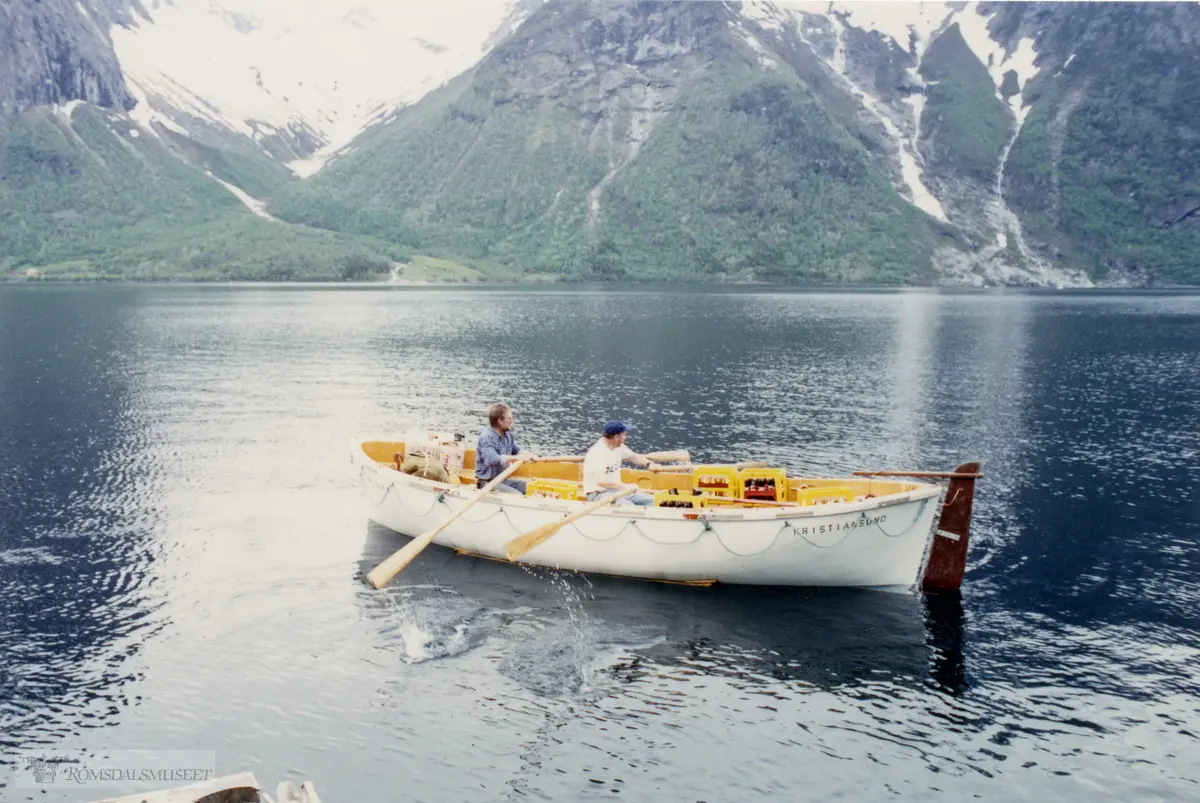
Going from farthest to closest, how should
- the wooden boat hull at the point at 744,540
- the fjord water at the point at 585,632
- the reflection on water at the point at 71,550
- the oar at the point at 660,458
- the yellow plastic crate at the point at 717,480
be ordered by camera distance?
1. the oar at the point at 660,458
2. the yellow plastic crate at the point at 717,480
3. the wooden boat hull at the point at 744,540
4. the reflection on water at the point at 71,550
5. the fjord water at the point at 585,632

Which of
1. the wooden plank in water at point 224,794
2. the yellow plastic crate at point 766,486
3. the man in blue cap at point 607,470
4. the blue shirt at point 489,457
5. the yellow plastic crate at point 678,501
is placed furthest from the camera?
the blue shirt at point 489,457

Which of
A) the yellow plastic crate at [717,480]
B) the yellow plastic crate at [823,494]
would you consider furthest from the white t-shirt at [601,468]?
the yellow plastic crate at [823,494]

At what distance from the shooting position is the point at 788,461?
135 feet

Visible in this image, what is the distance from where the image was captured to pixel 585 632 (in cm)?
2275

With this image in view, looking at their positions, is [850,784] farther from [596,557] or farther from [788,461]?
[788,461]

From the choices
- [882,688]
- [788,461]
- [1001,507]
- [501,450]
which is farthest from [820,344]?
[882,688]

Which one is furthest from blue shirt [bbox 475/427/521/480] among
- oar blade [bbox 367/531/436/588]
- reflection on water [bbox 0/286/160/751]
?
reflection on water [bbox 0/286/160/751]

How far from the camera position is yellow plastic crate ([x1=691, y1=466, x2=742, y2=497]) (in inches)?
1057

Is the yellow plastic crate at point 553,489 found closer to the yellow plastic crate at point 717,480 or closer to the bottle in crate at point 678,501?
the bottle in crate at point 678,501

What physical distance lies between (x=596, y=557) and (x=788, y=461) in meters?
17.3

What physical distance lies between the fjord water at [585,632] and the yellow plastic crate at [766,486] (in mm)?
2843

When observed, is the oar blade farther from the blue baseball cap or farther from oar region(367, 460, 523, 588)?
the blue baseball cap

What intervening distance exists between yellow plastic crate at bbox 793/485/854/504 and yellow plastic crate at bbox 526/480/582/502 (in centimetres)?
618

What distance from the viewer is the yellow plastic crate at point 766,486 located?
26.4 meters
